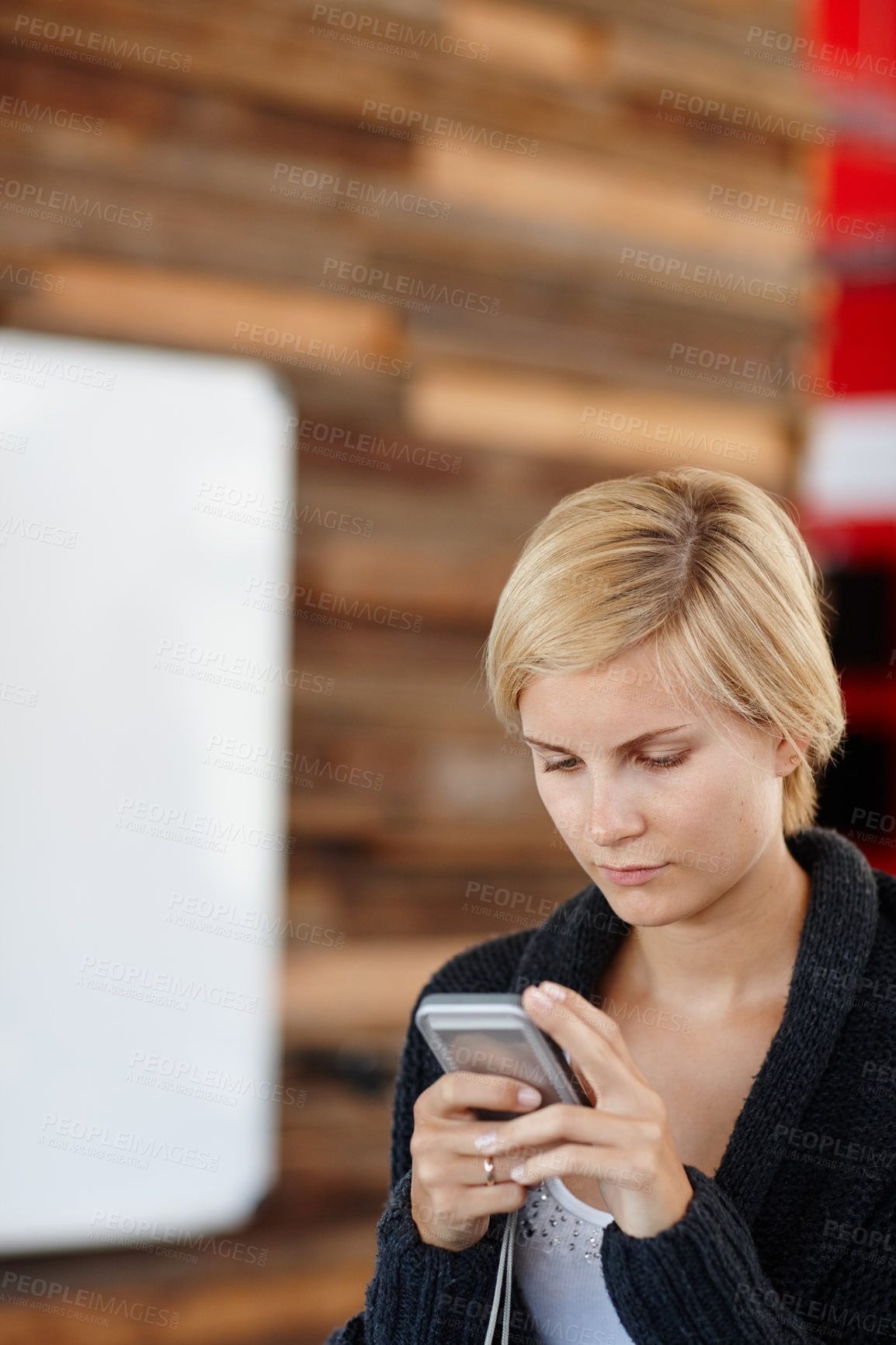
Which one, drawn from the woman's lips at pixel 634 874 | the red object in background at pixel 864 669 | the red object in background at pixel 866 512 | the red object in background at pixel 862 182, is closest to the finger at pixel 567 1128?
the woman's lips at pixel 634 874

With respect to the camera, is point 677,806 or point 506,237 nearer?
point 677,806

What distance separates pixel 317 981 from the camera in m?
2.54

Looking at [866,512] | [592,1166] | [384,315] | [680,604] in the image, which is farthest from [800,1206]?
[866,512]

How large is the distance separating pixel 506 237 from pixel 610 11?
0.59m

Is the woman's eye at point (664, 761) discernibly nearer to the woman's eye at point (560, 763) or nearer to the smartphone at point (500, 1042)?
the woman's eye at point (560, 763)

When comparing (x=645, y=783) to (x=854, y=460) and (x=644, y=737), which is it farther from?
(x=854, y=460)

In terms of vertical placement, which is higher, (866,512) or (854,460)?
(854,460)

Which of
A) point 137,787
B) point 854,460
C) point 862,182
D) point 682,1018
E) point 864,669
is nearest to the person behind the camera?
point 682,1018

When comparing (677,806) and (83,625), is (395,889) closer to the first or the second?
(83,625)

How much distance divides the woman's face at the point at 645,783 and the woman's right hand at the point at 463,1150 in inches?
7.4

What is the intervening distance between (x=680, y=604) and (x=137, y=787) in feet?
5.08

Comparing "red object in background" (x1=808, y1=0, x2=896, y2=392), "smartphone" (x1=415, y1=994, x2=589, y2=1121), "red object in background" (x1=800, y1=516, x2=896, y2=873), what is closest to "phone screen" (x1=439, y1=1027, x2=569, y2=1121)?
"smartphone" (x1=415, y1=994, x2=589, y2=1121)

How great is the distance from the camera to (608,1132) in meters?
0.96

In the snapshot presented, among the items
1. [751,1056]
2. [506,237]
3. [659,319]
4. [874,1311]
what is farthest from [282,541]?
[874,1311]
